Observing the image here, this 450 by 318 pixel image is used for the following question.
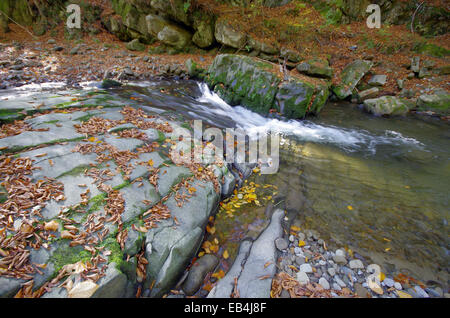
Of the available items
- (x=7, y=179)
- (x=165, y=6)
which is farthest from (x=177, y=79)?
(x=7, y=179)

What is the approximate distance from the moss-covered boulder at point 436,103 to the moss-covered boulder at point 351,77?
3.07 m

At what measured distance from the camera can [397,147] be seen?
7043 millimetres

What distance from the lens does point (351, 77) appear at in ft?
37.4

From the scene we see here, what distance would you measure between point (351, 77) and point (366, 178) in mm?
9005

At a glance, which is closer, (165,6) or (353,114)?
(353,114)

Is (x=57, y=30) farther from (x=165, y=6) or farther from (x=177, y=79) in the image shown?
(x=177, y=79)

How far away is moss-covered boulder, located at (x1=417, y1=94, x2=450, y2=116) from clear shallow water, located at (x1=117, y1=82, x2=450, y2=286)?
90 centimetres

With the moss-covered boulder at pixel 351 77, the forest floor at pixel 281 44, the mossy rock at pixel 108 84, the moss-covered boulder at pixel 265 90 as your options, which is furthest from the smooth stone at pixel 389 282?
the mossy rock at pixel 108 84

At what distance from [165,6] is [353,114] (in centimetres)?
1337

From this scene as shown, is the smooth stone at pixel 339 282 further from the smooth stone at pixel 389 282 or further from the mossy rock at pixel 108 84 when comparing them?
the mossy rock at pixel 108 84

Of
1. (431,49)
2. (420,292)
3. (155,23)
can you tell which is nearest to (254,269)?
(420,292)

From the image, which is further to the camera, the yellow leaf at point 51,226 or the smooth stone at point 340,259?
the smooth stone at point 340,259

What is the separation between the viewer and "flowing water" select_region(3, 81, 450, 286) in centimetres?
341

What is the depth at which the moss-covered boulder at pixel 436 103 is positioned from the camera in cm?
954
